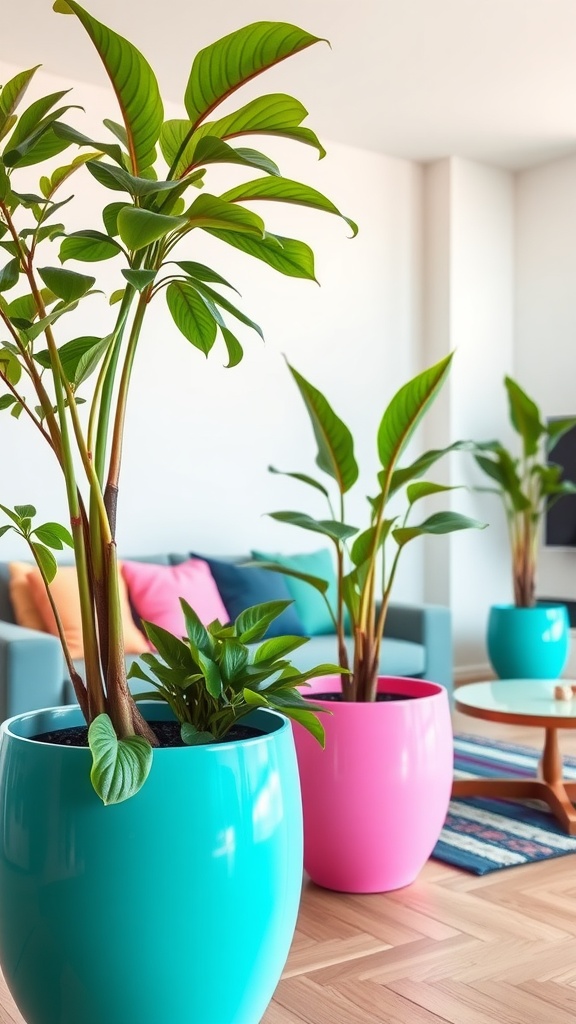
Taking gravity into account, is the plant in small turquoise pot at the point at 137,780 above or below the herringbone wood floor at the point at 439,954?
above

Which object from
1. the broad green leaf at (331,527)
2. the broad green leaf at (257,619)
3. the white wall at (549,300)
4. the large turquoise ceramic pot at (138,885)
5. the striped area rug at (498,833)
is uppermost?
the white wall at (549,300)

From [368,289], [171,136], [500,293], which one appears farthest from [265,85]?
[171,136]

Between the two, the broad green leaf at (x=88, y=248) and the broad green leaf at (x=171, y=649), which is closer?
the broad green leaf at (x=88, y=248)

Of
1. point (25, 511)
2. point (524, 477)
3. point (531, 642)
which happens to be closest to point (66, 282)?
point (25, 511)

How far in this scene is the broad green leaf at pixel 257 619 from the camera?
6.16 feet

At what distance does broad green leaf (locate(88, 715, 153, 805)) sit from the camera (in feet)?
4.60

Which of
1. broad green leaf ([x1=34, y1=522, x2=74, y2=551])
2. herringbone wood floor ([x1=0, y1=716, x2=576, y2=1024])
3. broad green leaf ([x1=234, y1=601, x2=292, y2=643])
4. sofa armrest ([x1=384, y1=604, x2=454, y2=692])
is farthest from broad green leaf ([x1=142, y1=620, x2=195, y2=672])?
sofa armrest ([x1=384, y1=604, x2=454, y2=692])

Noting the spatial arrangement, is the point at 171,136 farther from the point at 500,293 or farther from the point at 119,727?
the point at 500,293

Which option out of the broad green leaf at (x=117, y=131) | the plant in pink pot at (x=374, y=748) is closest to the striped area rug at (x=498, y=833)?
the plant in pink pot at (x=374, y=748)

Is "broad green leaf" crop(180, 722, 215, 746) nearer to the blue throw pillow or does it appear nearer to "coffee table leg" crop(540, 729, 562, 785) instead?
"coffee table leg" crop(540, 729, 562, 785)

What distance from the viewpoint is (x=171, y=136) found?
1682 millimetres

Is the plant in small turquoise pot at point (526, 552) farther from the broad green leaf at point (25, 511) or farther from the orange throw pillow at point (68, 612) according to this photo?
the broad green leaf at point (25, 511)

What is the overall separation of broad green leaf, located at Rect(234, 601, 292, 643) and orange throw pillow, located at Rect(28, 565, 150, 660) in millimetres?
1923

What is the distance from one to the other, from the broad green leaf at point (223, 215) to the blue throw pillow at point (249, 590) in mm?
3014
